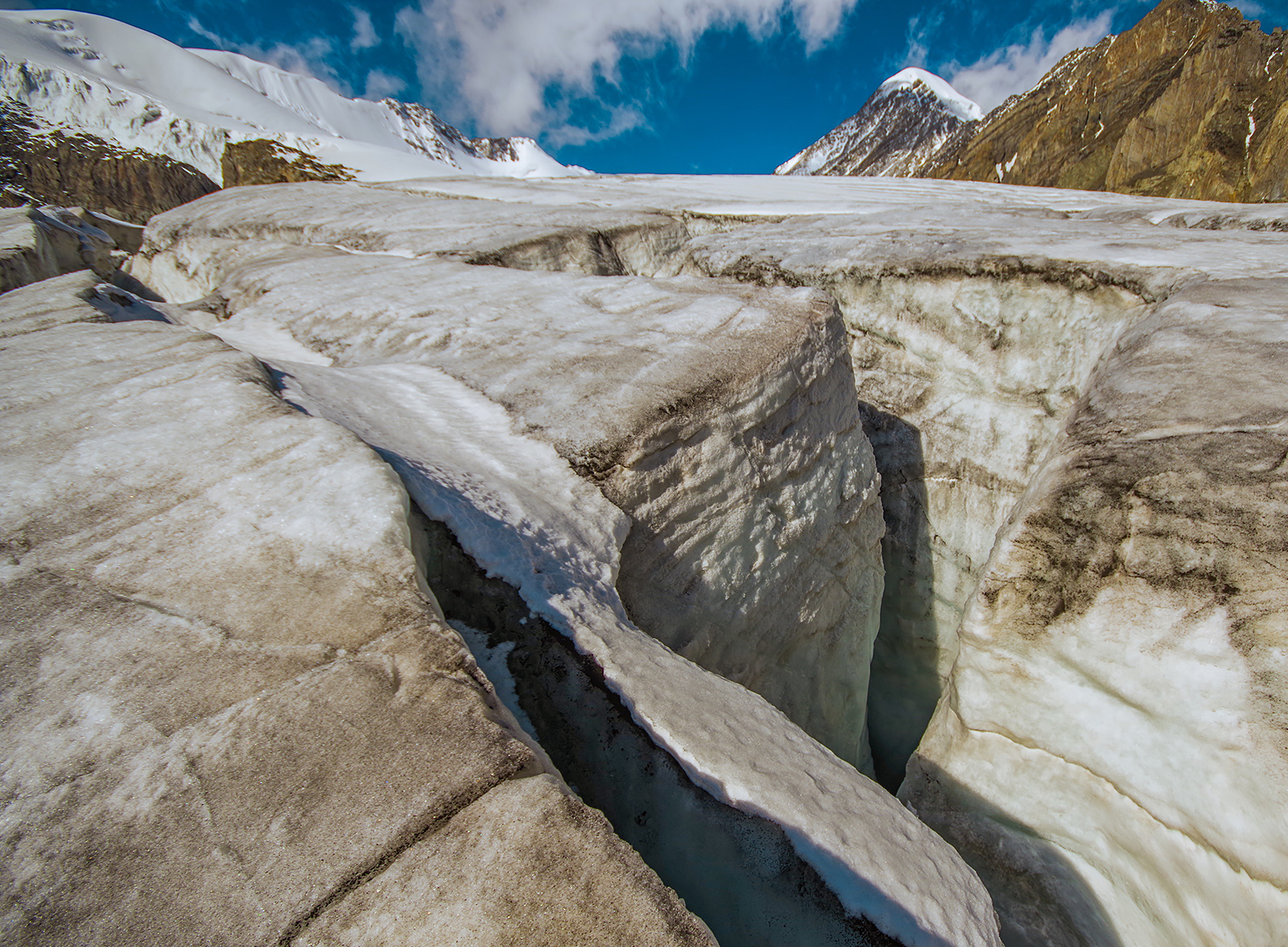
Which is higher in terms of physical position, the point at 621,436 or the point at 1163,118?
the point at 1163,118

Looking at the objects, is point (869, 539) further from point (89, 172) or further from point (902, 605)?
point (89, 172)

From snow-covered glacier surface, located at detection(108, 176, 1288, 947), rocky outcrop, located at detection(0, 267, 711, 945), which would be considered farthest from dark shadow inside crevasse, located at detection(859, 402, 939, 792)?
rocky outcrop, located at detection(0, 267, 711, 945)

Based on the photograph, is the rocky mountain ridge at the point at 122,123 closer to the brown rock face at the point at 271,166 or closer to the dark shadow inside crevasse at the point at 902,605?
the brown rock face at the point at 271,166

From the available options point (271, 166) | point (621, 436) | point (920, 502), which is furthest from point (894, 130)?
point (621, 436)

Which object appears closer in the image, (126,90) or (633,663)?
(633,663)

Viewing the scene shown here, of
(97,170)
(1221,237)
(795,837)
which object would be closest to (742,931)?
(795,837)

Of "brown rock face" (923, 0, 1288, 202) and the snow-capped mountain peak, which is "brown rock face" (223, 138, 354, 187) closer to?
"brown rock face" (923, 0, 1288, 202)
